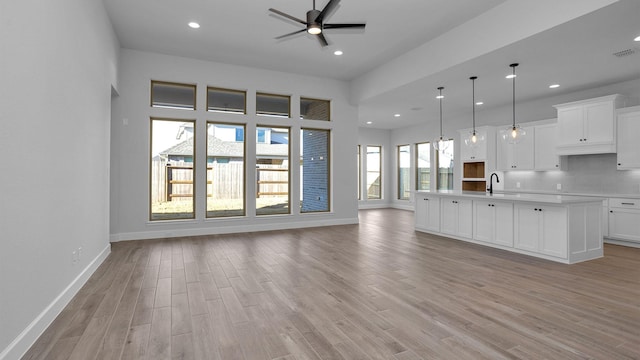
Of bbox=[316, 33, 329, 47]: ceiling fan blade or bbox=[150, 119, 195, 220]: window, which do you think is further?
bbox=[150, 119, 195, 220]: window

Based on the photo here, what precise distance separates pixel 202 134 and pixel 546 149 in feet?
25.1

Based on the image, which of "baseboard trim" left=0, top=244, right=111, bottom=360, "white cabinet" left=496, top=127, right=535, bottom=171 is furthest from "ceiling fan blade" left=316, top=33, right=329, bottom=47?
"white cabinet" left=496, top=127, right=535, bottom=171

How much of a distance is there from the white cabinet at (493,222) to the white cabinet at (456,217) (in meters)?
0.13

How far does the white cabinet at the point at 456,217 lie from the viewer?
5.77m

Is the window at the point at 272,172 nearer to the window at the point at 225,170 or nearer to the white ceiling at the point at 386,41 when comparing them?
the window at the point at 225,170

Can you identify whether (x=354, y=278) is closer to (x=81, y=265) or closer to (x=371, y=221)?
(x=81, y=265)

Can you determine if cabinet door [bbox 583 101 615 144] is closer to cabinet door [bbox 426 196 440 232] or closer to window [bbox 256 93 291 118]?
cabinet door [bbox 426 196 440 232]

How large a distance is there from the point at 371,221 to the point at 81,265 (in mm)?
6510

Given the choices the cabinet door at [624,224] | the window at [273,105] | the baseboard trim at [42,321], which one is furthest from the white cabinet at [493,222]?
the baseboard trim at [42,321]

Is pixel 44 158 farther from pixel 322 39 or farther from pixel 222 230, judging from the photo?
pixel 222 230

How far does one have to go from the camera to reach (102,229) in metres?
4.50

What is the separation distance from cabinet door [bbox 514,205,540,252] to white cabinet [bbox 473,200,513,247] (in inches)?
3.7

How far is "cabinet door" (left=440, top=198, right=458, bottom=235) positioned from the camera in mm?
6051

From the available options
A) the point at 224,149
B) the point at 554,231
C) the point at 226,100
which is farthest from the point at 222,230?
the point at 554,231
